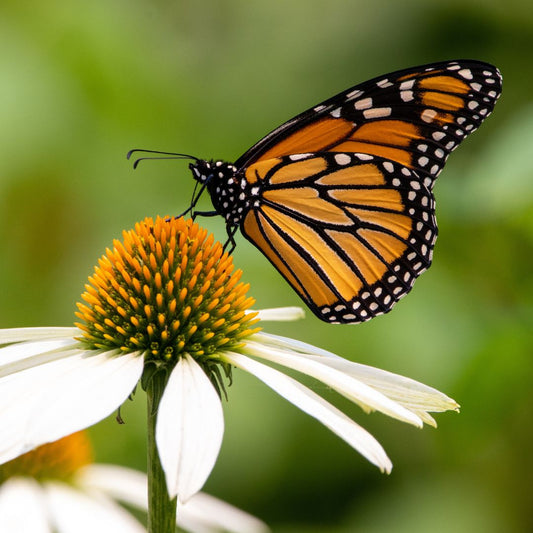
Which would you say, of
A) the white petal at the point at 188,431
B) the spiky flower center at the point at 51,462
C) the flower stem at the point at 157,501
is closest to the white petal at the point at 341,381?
the white petal at the point at 188,431

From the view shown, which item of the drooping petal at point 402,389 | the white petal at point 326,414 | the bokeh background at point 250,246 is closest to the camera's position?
the white petal at point 326,414

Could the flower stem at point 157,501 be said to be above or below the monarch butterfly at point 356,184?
below

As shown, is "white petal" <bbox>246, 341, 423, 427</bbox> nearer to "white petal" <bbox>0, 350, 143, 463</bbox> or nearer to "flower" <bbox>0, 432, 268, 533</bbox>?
"white petal" <bbox>0, 350, 143, 463</bbox>

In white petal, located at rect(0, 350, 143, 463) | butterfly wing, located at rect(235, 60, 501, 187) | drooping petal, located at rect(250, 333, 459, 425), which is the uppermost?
butterfly wing, located at rect(235, 60, 501, 187)

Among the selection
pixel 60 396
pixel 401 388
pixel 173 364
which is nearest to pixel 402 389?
pixel 401 388

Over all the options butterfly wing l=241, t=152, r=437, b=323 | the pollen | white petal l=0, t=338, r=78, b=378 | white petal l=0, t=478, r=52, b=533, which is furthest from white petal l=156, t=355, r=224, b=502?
butterfly wing l=241, t=152, r=437, b=323

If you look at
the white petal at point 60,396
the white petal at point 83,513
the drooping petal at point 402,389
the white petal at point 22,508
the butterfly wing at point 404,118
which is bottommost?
the white petal at point 83,513

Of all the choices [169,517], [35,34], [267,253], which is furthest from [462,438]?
[35,34]

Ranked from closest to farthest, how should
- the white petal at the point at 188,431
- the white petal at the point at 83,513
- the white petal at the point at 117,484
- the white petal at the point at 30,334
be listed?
the white petal at the point at 188,431 → the white petal at the point at 30,334 → the white petal at the point at 83,513 → the white petal at the point at 117,484

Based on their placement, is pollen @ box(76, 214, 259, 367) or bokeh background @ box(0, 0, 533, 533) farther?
bokeh background @ box(0, 0, 533, 533)

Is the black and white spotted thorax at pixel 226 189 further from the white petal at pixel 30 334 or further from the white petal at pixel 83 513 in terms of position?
the white petal at pixel 83 513
